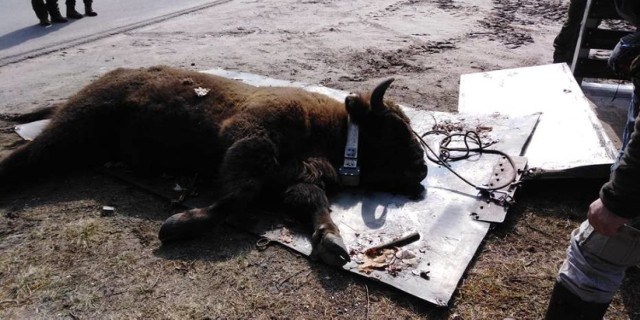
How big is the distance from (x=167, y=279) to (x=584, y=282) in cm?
254

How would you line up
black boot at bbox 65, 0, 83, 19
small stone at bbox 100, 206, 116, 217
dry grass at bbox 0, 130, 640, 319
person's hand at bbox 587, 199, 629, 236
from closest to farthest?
1. person's hand at bbox 587, 199, 629, 236
2. dry grass at bbox 0, 130, 640, 319
3. small stone at bbox 100, 206, 116, 217
4. black boot at bbox 65, 0, 83, 19

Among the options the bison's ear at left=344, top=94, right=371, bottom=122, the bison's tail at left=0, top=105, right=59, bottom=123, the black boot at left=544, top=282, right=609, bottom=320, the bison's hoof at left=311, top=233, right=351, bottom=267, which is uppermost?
the bison's ear at left=344, top=94, right=371, bottom=122

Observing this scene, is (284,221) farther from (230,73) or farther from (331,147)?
(230,73)

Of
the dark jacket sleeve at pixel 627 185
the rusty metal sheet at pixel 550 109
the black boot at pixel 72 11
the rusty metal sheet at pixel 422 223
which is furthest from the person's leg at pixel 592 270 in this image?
the black boot at pixel 72 11

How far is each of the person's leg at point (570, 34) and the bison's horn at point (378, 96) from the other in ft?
17.5

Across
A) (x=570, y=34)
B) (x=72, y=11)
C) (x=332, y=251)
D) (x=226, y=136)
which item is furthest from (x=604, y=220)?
(x=72, y=11)

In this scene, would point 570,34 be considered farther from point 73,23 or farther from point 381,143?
point 73,23

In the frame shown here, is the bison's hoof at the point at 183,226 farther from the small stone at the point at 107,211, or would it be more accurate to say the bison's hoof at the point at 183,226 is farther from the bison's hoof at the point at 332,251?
the bison's hoof at the point at 332,251

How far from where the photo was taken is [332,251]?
3.50 m

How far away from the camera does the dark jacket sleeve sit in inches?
87.5

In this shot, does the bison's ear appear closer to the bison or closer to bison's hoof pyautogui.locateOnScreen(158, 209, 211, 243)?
the bison

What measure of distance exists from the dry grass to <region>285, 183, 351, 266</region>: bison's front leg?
0.35ft

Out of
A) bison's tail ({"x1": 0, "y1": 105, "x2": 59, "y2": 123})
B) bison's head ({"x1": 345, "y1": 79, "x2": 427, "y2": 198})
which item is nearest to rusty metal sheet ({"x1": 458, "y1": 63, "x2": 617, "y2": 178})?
bison's head ({"x1": 345, "y1": 79, "x2": 427, "y2": 198})

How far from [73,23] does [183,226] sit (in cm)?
928
